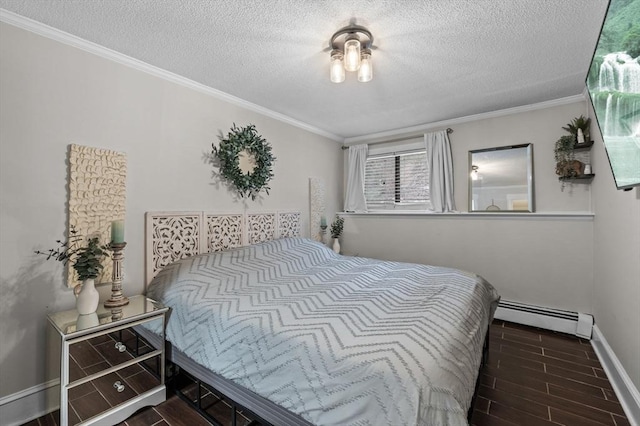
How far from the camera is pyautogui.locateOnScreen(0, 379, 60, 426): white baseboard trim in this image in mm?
1625

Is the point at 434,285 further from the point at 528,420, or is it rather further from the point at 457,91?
the point at 457,91

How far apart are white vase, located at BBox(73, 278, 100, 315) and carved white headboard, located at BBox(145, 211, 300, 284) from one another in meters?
0.54

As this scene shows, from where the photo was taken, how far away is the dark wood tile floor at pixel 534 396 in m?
1.67

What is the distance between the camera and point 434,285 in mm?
2041

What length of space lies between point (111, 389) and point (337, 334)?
1412mm

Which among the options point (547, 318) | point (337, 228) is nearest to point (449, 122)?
point (337, 228)

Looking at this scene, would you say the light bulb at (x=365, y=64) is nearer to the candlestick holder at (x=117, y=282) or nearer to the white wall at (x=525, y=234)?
the candlestick holder at (x=117, y=282)

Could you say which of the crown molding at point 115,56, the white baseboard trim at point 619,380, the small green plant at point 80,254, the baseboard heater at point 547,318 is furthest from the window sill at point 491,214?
the small green plant at point 80,254

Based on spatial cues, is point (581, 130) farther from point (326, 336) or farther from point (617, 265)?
point (326, 336)

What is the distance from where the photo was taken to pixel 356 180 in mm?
4402

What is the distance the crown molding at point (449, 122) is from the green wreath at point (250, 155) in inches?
69.6

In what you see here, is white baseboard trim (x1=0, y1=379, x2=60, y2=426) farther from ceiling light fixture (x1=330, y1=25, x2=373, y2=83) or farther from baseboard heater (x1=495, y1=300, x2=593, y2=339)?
baseboard heater (x1=495, y1=300, x2=593, y2=339)

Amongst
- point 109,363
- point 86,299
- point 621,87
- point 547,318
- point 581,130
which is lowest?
point 547,318

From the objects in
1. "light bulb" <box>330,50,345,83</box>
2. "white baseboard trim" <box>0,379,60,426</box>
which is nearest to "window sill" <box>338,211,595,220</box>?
"light bulb" <box>330,50,345,83</box>
